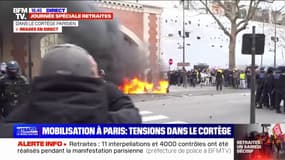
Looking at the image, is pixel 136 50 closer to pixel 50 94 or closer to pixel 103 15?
pixel 103 15

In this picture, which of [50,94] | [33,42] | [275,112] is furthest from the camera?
[275,112]

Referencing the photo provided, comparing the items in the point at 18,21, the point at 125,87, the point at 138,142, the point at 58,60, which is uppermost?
the point at 18,21

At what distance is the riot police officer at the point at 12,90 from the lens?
6.54 ft

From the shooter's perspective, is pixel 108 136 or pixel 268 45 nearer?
pixel 108 136

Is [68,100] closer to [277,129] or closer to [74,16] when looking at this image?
[74,16]

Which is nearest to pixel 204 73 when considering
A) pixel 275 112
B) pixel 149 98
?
pixel 149 98

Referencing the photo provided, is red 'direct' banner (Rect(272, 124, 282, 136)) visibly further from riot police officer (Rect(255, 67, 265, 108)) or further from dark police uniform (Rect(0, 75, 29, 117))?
dark police uniform (Rect(0, 75, 29, 117))

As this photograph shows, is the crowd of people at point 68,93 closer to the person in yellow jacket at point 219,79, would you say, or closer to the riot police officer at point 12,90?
the riot police officer at point 12,90

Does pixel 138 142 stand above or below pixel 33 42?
below

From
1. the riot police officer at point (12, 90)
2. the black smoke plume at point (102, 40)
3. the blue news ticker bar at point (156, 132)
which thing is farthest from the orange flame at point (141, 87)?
the riot police officer at point (12, 90)

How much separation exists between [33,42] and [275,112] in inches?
57.1

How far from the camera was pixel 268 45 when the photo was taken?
6.77 feet

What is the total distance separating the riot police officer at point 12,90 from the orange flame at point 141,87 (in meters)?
0.44

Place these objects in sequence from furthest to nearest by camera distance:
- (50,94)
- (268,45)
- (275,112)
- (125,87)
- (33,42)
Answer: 1. (275,112)
2. (268,45)
3. (33,42)
4. (125,87)
5. (50,94)
